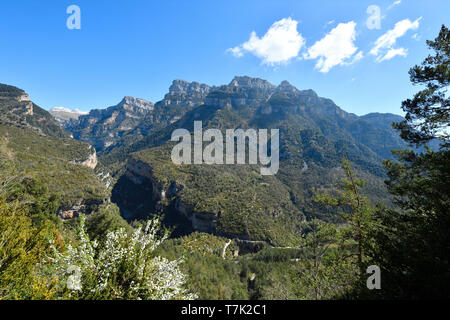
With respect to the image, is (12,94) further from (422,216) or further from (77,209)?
(422,216)

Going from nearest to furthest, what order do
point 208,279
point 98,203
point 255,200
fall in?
1. point 208,279
2. point 98,203
3. point 255,200

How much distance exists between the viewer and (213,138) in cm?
16500

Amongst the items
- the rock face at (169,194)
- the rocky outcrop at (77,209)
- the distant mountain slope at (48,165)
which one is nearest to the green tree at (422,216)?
the distant mountain slope at (48,165)

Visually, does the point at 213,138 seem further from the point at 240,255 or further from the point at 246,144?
the point at 240,255

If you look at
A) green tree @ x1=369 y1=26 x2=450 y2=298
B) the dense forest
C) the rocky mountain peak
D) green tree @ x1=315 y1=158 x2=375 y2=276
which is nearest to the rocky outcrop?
the dense forest

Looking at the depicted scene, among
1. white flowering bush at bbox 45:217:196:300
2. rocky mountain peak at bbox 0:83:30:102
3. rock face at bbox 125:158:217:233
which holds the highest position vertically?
rocky mountain peak at bbox 0:83:30:102

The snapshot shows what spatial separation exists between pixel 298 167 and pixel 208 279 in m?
163

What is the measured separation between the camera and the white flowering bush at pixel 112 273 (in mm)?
4348

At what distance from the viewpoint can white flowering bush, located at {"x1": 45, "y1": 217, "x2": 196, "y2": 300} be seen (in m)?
4.35

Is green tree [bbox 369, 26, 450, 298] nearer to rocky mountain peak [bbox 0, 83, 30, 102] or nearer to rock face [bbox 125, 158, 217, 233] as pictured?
rock face [bbox 125, 158, 217, 233]

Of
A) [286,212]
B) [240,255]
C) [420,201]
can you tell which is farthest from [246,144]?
[420,201]

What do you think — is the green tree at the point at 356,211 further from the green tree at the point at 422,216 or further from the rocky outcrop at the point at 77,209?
the rocky outcrop at the point at 77,209

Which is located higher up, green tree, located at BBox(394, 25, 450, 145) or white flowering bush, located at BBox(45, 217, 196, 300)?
green tree, located at BBox(394, 25, 450, 145)
